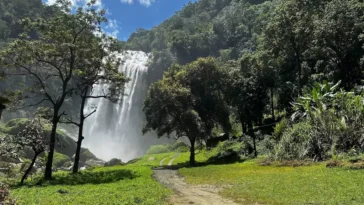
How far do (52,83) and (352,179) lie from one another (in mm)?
89473

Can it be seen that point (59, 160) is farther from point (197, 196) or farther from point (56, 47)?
point (197, 196)

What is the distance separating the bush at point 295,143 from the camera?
87.8 feet

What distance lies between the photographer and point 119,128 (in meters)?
79.4

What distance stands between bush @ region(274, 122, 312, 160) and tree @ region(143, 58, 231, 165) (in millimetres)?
9016

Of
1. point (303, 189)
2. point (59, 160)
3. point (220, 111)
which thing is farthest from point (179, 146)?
point (303, 189)

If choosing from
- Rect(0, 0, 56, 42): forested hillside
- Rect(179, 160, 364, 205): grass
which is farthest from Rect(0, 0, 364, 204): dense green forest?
Rect(0, 0, 56, 42): forested hillside

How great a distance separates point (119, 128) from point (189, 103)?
4677cm

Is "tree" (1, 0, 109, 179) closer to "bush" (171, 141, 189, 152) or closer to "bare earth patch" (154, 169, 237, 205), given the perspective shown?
"bare earth patch" (154, 169, 237, 205)

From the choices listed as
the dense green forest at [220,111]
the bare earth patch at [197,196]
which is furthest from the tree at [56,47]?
the bare earth patch at [197,196]

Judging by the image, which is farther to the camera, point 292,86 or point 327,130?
point 292,86

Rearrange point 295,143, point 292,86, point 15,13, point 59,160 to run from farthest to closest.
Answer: point 15,13, point 59,160, point 292,86, point 295,143

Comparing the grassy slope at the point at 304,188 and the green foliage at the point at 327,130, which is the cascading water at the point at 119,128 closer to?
the green foliage at the point at 327,130

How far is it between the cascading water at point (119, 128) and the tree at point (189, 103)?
4186cm

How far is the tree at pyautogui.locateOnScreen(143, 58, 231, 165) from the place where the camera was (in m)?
34.4
